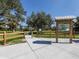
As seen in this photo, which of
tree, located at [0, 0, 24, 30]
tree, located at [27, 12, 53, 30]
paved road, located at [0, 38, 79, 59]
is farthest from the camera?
tree, located at [27, 12, 53, 30]

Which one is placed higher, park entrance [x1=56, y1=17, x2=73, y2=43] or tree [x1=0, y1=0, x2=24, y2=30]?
tree [x1=0, y1=0, x2=24, y2=30]

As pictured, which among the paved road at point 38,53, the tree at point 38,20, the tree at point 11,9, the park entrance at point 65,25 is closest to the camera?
the paved road at point 38,53

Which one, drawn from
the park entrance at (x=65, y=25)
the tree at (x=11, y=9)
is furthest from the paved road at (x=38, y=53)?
the tree at (x=11, y=9)

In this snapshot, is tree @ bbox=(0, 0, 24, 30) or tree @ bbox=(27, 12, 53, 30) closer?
tree @ bbox=(0, 0, 24, 30)

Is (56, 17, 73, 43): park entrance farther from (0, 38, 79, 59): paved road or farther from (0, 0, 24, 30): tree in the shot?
(0, 0, 24, 30): tree

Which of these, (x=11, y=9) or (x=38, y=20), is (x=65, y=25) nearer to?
(x=11, y=9)

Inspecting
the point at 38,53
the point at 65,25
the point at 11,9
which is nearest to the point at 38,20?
the point at 11,9

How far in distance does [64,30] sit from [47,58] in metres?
7.77

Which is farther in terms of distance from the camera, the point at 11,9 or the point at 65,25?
the point at 11,9

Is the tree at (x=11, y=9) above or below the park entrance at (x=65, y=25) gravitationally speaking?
above

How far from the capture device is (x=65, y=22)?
14422 mm

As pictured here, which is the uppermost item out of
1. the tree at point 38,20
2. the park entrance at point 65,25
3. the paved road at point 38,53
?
the tree at point 38,20

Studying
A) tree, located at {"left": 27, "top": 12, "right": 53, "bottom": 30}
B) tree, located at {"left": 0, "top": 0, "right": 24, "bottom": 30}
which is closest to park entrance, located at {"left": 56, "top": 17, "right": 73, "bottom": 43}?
tree, located at {"left": 0, "top": 0, "right": 24, "bottom": 30}

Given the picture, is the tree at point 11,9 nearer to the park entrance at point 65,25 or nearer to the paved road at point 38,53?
the park entrance at point 65,25
